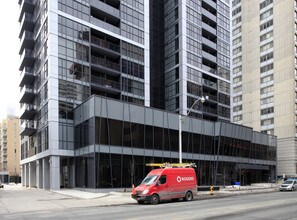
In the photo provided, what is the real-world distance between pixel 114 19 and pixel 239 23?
175ft

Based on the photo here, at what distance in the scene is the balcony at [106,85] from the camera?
182 ft

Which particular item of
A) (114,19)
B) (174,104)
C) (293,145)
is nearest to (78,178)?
(114,19)

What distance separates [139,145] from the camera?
44.3m

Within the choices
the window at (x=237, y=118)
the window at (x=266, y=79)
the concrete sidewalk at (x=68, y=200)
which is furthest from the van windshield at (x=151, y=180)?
the window at (x=237, y=118)

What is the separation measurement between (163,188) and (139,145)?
18.7 meters

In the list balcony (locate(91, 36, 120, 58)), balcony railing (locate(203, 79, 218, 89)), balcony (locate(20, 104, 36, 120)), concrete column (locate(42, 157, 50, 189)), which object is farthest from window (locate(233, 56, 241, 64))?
concrete column (locate(42, 157, 50, 189))

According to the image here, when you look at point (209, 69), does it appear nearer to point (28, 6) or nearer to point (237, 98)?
point (237, 98)

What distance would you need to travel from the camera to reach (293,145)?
82.9m

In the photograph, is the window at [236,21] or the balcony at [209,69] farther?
the window at [236,21]

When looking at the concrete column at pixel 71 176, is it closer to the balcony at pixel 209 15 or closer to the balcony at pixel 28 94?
the balcony at pixel 28 94

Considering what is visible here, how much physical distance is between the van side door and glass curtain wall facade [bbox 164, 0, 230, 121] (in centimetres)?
4812

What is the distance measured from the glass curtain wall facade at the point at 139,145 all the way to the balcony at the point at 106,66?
1163 cm

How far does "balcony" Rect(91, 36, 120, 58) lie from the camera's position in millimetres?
56494

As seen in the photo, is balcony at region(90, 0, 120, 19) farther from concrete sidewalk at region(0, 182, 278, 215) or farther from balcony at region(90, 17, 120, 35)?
concrete sidewalk at region(0, 182, 278, 215)
